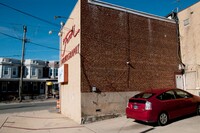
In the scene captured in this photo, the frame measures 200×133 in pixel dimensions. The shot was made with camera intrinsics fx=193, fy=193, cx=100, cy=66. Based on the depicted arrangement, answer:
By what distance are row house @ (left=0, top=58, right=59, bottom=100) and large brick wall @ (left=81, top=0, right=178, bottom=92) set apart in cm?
2341

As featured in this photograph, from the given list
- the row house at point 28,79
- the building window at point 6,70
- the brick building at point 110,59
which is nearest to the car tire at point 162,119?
the brick building at point 110,59

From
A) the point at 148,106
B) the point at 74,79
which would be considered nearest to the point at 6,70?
the point at 74,79

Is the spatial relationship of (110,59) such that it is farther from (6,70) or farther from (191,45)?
(6,70)

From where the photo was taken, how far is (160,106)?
8719mm

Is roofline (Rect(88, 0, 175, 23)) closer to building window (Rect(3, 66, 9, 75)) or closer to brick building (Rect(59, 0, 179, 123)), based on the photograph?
brick building (Rect(59, 0, 179, 123))

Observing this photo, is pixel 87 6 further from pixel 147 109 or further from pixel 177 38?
pixel 177 38

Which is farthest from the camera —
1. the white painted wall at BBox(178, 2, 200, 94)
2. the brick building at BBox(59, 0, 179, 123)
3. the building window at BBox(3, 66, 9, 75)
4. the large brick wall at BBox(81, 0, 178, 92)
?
the building window at BBox(3, 66, 9, 75)

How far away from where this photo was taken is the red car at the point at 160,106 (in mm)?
8531

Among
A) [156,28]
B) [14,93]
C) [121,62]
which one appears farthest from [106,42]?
[14,93]

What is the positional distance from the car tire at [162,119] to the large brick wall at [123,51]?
11.8 feet

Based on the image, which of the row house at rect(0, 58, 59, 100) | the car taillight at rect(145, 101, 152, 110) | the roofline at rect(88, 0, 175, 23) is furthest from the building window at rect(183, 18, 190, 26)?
the row house at rect(0, 58, 59, 100)

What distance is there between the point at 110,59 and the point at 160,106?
4426mm

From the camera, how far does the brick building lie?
435 inches

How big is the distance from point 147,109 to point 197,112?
381 centimetres
